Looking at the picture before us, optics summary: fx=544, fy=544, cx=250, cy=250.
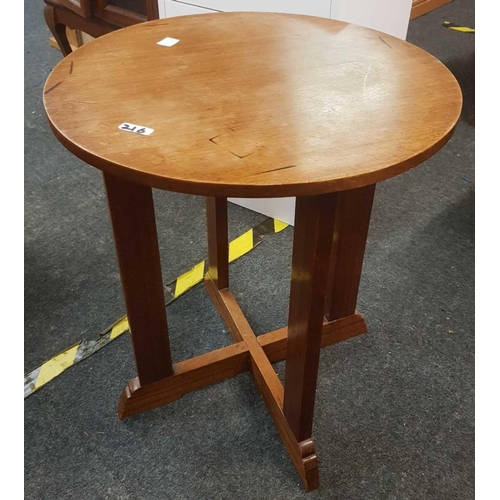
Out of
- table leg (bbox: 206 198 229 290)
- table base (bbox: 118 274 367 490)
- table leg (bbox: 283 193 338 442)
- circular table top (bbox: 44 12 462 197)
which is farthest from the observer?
table leg (bbox: 206 198 229 290)

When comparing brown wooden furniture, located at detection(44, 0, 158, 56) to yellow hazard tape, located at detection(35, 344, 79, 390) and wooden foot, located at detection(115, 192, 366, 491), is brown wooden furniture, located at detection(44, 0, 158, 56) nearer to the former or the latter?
wooden foot, located at detection(115, 192, 366, 491)

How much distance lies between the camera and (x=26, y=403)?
50.3 inches

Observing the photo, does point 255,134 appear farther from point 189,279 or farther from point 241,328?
point 189,279

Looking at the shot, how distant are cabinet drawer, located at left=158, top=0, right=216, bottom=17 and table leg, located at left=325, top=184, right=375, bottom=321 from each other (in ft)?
2.64

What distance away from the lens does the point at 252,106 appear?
33.5 inches

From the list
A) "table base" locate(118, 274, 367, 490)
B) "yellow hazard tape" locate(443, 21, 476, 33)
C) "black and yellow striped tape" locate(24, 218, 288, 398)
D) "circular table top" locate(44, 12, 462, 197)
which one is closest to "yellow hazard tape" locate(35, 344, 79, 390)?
"black and yellow striped tape" locate(24, 218, 288, 398)

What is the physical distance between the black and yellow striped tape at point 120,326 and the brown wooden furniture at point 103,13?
77 centimetres

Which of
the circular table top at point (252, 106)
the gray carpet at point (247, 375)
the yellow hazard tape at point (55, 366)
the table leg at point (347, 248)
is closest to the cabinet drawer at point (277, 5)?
the circular table top at point (252, 106)

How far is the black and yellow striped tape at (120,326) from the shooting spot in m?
1.34

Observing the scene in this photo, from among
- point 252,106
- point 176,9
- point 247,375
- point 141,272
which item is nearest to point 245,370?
point 247,375

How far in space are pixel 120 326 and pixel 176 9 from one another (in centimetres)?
98

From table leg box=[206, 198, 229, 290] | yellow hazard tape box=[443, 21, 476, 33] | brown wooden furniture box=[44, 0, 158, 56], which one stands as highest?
brown wooden furniture box=[44, 0, 158, 56]

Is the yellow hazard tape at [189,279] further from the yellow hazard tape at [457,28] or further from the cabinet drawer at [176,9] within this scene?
the yellow hazard tape at [457,28]

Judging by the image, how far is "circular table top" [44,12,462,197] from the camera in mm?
714
